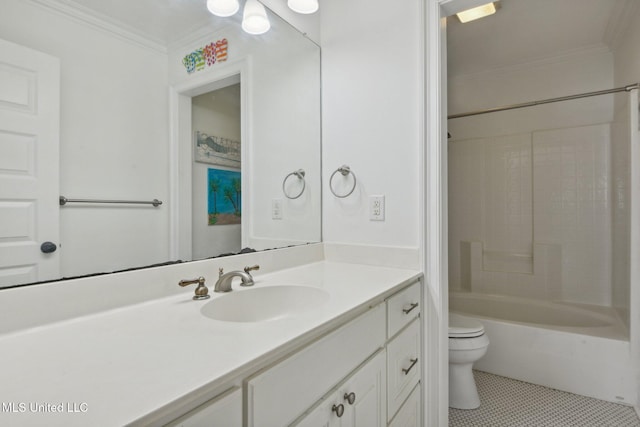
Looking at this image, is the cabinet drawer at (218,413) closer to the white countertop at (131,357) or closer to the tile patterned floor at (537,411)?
the white countertop at (131,357)

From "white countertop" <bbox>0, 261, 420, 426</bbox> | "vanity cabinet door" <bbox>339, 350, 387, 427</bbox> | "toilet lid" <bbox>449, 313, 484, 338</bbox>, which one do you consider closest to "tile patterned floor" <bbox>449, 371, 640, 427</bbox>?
"toilet lid" <bbox>449, 313, 484, 338</bbox>

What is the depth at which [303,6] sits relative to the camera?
5.30ft

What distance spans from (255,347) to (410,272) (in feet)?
Result: 3.07

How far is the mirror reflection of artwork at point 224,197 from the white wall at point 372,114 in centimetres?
54

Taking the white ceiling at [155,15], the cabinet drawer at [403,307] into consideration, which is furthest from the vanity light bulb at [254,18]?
the cabinet drawer at [403,307]

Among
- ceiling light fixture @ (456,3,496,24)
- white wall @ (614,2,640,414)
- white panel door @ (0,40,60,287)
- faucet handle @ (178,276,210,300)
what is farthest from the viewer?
ceiling light fixture @ (456,3,496,24)

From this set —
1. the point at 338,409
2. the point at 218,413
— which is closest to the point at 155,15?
the point at 218,413

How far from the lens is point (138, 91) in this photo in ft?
3.48

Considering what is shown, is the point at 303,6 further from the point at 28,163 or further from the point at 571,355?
the point at 571,355

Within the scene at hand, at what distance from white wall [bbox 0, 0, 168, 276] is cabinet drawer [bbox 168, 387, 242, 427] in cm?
63

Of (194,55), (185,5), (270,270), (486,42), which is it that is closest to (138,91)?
(194,55)

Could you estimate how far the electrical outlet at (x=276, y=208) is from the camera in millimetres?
1592

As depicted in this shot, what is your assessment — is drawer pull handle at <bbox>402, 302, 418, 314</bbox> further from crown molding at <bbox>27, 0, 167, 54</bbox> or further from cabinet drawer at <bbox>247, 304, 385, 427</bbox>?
crown molding at <bbox>27, 0, 167, 54</bbox>

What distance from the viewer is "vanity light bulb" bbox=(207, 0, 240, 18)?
1293 millimetres
